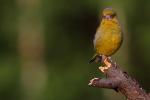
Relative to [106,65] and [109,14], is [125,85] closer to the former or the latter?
[106,65]

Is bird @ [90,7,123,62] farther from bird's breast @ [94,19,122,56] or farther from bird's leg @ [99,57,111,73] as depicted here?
bird's leg @ [99,57,111,73]

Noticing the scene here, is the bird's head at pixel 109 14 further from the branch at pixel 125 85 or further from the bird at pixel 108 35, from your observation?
the branch at pixel 125 85

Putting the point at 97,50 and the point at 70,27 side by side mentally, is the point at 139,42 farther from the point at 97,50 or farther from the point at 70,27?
the point at 97,50

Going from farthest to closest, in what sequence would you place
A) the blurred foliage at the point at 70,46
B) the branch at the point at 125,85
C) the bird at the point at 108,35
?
the blurred foliage at the point at 70,46, the bird at the point at 108,35, the branch at the point at 125,85

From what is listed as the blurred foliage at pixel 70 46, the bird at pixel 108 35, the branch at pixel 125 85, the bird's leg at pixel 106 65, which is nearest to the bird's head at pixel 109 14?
the bird at pixel 108 35

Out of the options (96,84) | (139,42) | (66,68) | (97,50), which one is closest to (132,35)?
(139,42)

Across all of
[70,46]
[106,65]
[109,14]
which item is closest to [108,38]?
[109,14]
